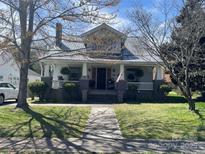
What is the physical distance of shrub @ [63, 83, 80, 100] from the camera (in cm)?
2361

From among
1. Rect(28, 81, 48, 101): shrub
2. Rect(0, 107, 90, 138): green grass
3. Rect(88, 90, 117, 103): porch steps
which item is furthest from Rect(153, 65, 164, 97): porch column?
Rect(0, 107, 90, 138): green grass

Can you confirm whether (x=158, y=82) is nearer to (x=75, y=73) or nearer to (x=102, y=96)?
(x=102, y=96)

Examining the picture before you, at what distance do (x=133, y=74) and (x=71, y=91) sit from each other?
6.50 m

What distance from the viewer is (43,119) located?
13.0 m

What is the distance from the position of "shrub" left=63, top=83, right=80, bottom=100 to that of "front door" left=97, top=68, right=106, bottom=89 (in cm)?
457

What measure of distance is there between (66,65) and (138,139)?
1831 cm

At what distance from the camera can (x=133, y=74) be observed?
90.5 ft

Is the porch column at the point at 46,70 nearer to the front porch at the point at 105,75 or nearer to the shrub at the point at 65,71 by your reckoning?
the front porch at the point at 105,75

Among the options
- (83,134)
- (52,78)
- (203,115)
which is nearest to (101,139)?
(83,134)

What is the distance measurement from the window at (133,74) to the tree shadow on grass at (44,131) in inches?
549

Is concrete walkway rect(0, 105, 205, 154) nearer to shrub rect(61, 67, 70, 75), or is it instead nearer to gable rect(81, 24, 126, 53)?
gable rect(81, 24, 126, 53)

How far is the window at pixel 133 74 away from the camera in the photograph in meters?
27.1

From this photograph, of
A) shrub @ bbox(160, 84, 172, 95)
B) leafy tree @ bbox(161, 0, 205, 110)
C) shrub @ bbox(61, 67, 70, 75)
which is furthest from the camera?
shrub @ bbox(61, 67, 70, 75)

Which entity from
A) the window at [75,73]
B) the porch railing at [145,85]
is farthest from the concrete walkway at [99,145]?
the window at [75,73]
